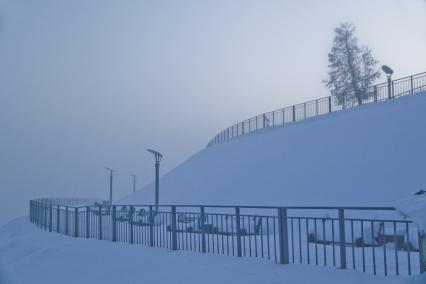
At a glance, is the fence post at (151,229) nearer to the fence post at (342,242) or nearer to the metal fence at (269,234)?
the metal fence at (269,234)

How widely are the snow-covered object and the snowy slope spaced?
13650mm

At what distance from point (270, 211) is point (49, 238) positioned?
913 cm

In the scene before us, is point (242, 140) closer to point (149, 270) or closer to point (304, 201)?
point (304, 201)

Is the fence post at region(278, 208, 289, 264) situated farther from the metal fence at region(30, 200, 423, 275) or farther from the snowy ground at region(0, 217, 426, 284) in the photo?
the snowy ground at region(0, 217, 426, 284)

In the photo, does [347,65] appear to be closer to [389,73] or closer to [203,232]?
[389,73]

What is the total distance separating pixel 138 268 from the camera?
11727mm

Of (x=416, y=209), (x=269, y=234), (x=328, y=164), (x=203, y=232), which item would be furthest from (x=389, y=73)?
(x=416, y=209)

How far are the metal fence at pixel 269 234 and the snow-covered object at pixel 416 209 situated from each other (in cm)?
101

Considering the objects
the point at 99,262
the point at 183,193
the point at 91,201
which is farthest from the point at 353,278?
the point at 91,201

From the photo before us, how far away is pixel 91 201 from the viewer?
51.9 metres

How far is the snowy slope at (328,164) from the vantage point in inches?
864

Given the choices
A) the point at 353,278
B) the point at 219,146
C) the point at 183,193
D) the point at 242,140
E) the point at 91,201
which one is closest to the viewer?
the point at 353,278

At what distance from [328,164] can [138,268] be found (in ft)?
53.3

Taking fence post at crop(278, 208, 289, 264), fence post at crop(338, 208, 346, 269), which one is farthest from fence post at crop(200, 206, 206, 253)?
fence post at crop(338, 208, 346, 269)
